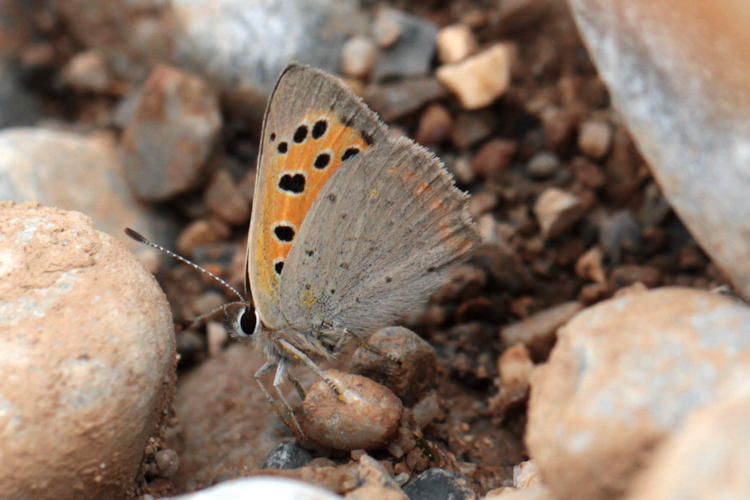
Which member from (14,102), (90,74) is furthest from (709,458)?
(14,102)

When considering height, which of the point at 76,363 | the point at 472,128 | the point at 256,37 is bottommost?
the point at 472,128

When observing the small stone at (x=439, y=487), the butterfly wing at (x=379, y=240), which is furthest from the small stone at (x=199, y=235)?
the small stone at (x=439, y=487)

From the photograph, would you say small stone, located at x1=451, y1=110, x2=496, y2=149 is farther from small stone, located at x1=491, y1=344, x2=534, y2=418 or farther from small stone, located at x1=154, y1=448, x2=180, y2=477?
small stone, located at x1=154, y1=448, x2=180, y2=477

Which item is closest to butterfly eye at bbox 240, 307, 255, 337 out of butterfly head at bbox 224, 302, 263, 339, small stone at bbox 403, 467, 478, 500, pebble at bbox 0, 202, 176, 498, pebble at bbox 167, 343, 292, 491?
butterfly head at bbox 224, 302, 263, 339

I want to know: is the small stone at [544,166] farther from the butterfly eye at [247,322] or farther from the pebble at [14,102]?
the pebble at [14,102]

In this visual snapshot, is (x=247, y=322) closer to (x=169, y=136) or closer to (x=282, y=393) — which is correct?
(x=282, y=393)

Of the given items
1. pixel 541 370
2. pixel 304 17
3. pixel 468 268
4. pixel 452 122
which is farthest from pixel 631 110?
pixel 304 17
